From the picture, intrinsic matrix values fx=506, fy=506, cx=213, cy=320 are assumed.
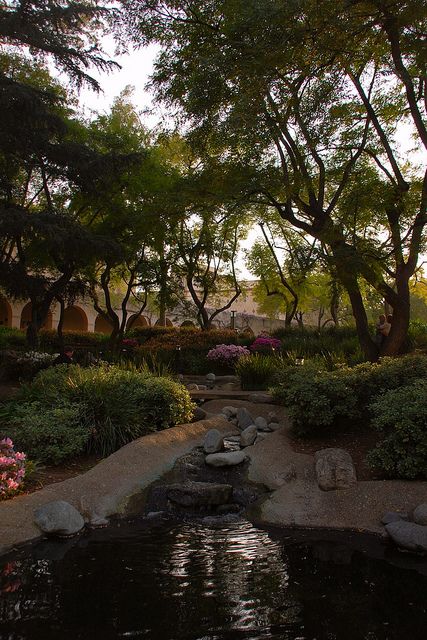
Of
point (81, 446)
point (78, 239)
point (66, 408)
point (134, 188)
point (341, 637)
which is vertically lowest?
point (341, 637)

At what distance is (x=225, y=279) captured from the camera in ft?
87.5

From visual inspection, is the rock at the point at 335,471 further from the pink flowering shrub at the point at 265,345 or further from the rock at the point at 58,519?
the pink flowering shrub at the point at 265,345

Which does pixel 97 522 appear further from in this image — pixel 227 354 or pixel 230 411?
pixel 227 354

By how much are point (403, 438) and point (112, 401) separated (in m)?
4.06

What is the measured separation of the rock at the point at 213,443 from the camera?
23.8ft

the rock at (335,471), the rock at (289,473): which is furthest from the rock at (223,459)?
the rock at (335,471)

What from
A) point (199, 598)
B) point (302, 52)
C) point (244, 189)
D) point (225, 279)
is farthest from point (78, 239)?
point (225, 279)

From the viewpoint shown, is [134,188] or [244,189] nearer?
[244,189]

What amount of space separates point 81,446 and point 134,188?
1263 centimetres

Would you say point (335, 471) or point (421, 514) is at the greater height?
point (335, 471)

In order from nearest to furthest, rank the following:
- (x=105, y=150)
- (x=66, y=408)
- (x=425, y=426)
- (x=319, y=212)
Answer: (x=425, y=426), (x=66, y=408), (x=319, y=212), (x=105, y=150)

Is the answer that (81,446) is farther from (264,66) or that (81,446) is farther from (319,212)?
(319,212)

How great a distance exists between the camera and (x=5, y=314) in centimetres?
3306

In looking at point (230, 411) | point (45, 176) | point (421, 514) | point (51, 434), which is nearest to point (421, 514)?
point (421, 514)
